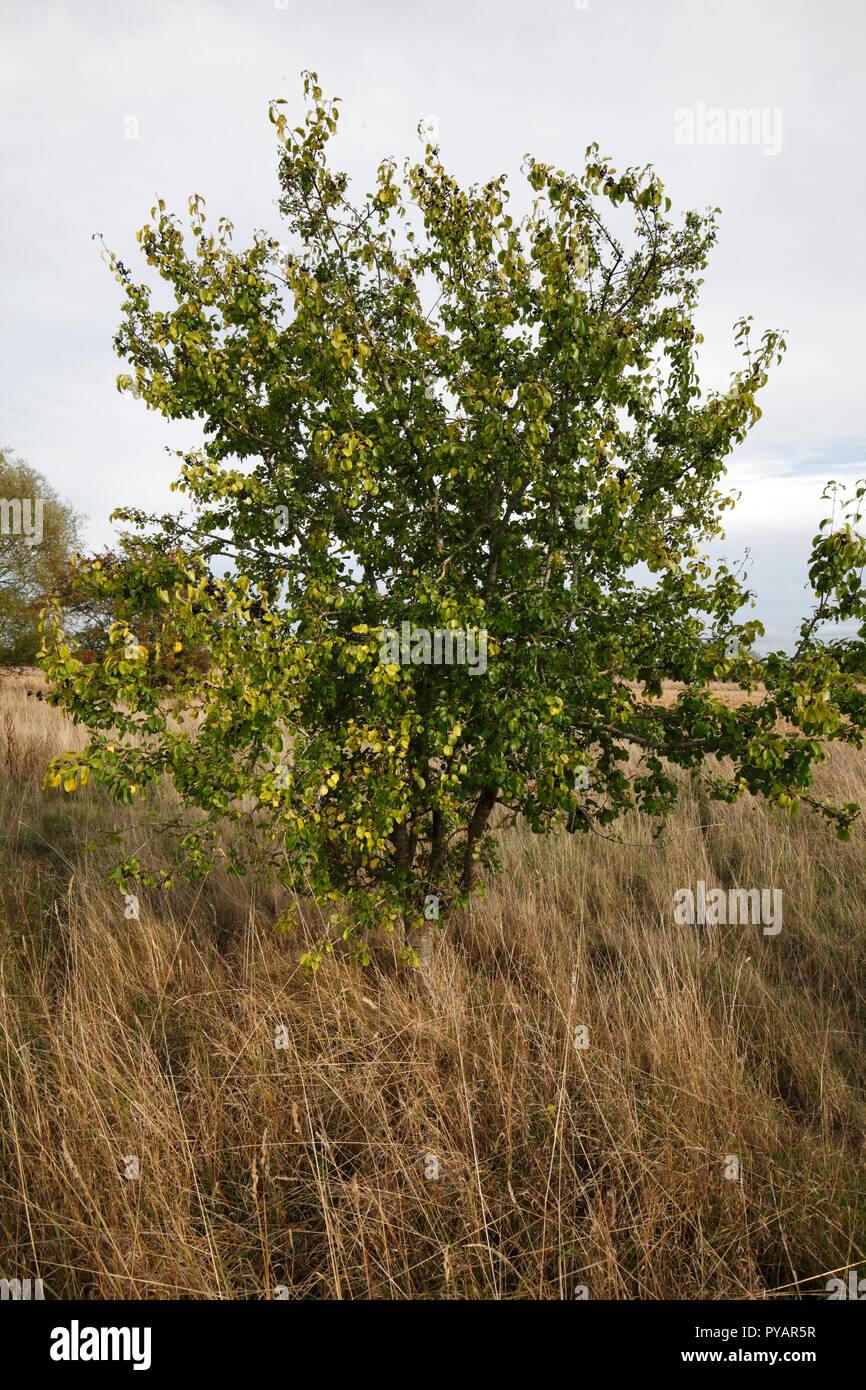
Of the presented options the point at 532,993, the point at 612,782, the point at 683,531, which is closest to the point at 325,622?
the point at 612,782

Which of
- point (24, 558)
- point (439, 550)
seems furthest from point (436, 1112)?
point (24, 558)

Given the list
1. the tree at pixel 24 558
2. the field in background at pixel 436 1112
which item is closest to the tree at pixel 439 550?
the field in background at pixel 436 1112

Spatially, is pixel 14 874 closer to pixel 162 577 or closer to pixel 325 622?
pixel 162 577

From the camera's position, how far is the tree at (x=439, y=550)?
10.0 feet

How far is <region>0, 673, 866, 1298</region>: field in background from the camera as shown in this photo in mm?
2615

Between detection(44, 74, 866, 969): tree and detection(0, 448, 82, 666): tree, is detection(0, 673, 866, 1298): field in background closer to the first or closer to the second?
detection(44, 74, 866, 969): tree

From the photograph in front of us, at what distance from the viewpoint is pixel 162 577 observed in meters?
3.36

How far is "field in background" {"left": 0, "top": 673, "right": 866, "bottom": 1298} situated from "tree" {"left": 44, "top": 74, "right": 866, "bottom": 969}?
28.6 inches

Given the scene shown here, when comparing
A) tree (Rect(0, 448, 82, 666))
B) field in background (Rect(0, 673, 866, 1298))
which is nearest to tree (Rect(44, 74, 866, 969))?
field in background (Rect(0, 673, 866, 1298))

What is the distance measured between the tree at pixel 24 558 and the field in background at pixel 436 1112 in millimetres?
19200

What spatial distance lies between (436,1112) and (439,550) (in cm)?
272

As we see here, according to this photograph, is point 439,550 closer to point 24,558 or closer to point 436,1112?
point 436,1112

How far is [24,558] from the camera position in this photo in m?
22.1

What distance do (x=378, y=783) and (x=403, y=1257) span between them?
182 cm
